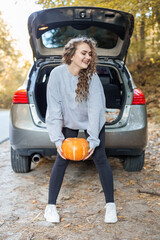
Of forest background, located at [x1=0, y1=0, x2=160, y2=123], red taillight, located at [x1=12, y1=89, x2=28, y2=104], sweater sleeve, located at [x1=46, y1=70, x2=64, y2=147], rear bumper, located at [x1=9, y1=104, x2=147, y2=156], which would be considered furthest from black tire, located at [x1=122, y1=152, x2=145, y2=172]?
forest background, located at [x1=0, y1=0, x2=160, y2=123]

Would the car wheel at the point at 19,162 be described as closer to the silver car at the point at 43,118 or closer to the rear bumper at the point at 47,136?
the silver car at the point at 43,118

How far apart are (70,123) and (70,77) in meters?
0.43

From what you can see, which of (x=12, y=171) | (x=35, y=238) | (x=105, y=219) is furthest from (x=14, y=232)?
(x=12, y=171)

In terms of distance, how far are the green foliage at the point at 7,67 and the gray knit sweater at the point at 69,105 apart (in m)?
20.2

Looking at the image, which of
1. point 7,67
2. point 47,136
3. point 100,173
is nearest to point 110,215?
point 100,173

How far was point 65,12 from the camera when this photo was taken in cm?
357

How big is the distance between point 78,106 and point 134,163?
187 cm

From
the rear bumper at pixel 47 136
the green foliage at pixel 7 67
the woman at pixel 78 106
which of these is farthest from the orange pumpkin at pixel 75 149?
the green foliage at pixel 7 67

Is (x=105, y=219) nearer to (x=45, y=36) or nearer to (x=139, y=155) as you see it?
(x=139, y=155)

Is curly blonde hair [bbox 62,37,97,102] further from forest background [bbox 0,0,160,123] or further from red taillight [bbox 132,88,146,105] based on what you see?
forest background [bbox 0,0,160,123]

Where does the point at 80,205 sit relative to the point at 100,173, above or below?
below

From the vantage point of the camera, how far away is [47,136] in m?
3.52

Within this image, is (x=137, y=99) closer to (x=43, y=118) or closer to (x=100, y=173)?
(x=43, y=118)

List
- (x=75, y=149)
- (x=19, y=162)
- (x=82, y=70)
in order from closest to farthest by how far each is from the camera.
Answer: (x=75, y=149) → (x=82, y=70) → (x=19, y=162)
